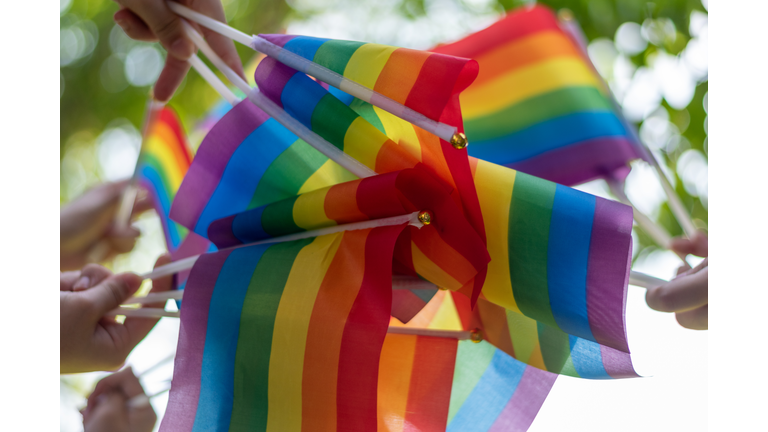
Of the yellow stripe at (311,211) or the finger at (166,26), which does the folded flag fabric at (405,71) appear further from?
the finger at (166,26)

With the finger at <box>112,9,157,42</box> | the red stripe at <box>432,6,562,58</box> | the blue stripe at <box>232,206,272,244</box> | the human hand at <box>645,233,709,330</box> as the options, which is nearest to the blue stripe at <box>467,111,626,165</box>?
the red stripe at <box>432,6,562,58</box>

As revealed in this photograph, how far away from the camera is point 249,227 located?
0.50m

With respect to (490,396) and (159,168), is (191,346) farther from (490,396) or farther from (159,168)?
(159,168)

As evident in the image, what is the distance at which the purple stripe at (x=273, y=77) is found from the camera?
47cm

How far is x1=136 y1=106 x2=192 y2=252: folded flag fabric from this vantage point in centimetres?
80

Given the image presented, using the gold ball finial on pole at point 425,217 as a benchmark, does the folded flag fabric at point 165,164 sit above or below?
above

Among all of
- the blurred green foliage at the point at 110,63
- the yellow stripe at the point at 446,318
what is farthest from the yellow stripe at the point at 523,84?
the blurred green foliage at the point at 110,63

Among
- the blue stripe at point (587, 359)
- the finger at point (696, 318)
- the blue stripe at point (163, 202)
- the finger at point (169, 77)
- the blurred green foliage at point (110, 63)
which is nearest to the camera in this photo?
the blue stripe at point (587, 359)

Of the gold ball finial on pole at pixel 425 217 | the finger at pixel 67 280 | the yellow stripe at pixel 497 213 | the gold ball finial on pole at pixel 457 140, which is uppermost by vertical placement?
the finger at pixel 67 280

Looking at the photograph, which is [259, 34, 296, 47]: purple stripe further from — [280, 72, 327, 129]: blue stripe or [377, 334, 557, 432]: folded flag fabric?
[377, 334, 557, 432]: folded flag fabric

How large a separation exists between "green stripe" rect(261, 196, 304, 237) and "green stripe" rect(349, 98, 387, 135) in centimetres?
10

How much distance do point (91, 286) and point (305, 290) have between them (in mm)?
350
